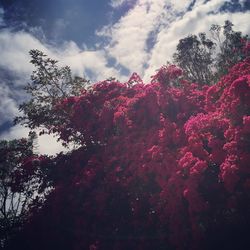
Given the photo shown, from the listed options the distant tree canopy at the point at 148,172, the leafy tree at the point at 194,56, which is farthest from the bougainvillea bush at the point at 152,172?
the leafy tree at the point at 194,56

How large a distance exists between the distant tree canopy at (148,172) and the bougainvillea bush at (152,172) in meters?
0.03

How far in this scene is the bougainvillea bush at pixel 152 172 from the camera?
10539 millimetres

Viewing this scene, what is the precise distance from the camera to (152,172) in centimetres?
1238

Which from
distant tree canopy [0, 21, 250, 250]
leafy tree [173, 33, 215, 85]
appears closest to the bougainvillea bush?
distant tree canopy [0, 21, 250, 250]

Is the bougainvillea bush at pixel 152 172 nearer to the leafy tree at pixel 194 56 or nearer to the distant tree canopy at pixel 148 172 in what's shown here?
the distant tree canopy at pixel 148 172

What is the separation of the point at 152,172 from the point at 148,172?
205 millimetres

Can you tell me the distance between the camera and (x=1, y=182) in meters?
25.6

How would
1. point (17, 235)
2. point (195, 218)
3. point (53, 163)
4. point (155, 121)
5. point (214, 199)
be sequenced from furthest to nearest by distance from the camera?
point (53, 163)
point (17, 235)
point (155, 121)
point (214, 199)
point (195, 218)

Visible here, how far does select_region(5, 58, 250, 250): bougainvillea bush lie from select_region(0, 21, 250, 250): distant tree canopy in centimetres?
3

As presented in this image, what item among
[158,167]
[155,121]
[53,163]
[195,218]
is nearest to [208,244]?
[195,218]

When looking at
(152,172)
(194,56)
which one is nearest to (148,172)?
(152,172)

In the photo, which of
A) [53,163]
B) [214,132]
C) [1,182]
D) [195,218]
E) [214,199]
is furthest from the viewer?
[1,182]

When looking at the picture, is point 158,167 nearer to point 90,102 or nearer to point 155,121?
point 155,121

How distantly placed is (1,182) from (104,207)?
15221mm
